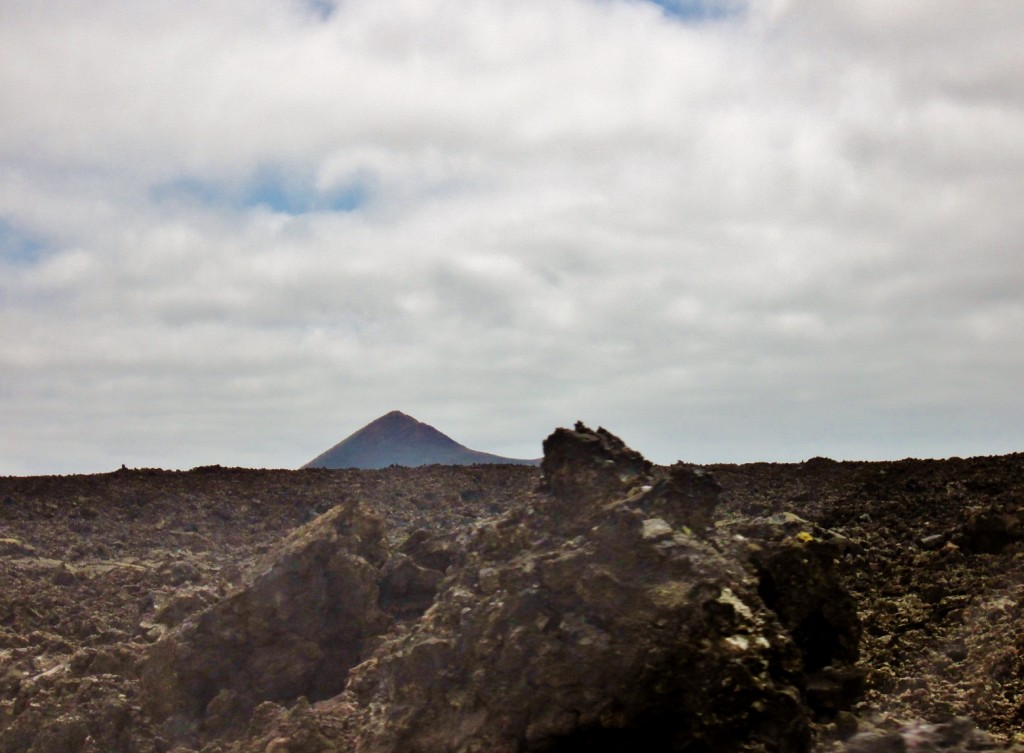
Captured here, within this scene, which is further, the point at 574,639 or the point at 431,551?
the point at 431,551

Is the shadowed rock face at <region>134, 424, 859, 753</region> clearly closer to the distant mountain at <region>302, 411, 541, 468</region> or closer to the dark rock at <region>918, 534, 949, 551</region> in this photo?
the dark rock at <region>918, 534, 949, 551</region>

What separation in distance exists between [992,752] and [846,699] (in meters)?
Answer: 1.43

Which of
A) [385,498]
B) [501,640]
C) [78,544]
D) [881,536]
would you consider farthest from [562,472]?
[78,544]

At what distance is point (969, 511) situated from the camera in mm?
13820

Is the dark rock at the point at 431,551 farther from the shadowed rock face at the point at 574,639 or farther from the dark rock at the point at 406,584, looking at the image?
the shadowed rock face at the point at 574,639

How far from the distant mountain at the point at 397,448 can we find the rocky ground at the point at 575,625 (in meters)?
19.3

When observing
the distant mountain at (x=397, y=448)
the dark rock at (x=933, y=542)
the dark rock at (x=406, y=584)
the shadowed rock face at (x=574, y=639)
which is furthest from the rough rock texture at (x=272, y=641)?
the distant mountain at (x=397, y=448)

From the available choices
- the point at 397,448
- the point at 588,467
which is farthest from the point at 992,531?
the point at 397,448

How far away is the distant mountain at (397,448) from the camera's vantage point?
123ft

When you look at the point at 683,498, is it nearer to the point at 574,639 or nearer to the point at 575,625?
the point at 575,625

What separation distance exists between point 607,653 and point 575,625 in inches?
17.6

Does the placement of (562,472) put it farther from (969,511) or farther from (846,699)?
(969,511)

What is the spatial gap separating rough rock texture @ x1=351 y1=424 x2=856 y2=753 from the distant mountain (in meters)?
27.7

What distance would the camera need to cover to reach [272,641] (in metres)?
11.9
